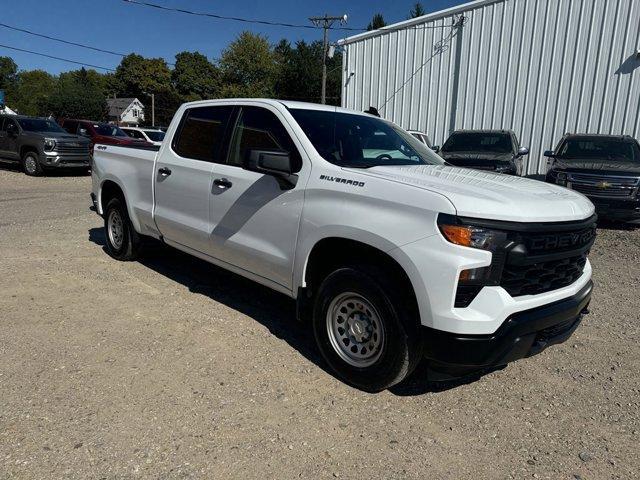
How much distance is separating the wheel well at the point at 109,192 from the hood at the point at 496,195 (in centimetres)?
363

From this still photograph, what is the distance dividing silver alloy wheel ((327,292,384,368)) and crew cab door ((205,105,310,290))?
47 cm

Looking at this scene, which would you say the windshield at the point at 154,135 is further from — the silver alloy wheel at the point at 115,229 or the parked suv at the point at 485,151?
the silver alloy wheel at the point at 115,229

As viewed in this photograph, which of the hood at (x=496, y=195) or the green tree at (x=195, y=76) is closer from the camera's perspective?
the hood at (x=496, y=195)

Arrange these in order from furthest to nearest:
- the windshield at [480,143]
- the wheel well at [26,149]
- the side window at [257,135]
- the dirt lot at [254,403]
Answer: the wheel well at [26,149] → the windshield at [480,143] → the side window at [257,135] → the dirt lot at [254,403]

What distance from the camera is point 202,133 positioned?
180 inches

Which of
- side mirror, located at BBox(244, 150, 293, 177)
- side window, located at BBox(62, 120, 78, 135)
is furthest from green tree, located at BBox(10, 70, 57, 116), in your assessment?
side mirror, located at BBox(244, 150, 293, 177)

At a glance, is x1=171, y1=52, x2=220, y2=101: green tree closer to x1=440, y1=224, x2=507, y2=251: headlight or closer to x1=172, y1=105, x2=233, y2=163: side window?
x1=172, y1=105, x2=233, y2=163: side window

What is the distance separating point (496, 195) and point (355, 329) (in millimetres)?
1240

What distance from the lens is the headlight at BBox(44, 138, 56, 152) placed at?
15.1 m

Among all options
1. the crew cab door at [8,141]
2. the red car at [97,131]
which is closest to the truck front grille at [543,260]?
the red car at [97,131]

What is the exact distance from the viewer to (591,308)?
495 centimetres

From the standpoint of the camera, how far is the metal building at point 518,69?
1322 centimetres

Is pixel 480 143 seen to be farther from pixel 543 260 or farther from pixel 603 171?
pixel 543 260

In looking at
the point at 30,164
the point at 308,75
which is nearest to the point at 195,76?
the point at 308,75
